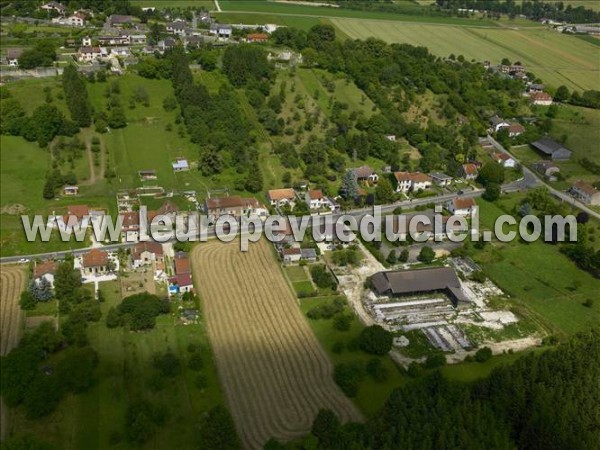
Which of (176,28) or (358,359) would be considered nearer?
(358,359)

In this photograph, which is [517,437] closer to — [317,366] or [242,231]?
[317,366]

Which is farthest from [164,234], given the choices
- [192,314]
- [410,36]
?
[410,36]

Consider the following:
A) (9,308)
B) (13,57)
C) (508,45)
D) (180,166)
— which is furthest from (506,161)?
(13,57)

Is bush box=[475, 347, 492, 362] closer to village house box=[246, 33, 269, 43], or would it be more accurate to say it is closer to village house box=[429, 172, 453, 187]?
village house box=[429, 172, 453, 187]

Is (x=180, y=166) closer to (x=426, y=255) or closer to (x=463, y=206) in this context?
(x=426, y=255)

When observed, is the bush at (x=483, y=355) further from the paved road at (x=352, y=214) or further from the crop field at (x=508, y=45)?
the crop field at (x=508, y=45)
